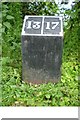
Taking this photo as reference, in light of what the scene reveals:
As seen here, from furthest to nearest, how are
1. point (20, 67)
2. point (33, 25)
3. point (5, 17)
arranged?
point (5, 17) → point (20, 67) → point (33, 25)

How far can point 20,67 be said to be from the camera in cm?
301

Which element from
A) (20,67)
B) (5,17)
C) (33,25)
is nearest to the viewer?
(33,25)

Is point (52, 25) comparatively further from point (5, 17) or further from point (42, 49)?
point (5, 17)

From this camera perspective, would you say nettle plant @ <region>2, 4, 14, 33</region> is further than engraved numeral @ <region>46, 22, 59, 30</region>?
Yes

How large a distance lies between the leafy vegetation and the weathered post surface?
86 mm

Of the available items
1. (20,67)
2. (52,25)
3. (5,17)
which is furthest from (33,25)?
(5,17)

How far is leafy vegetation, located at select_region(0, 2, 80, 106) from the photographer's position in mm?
2615

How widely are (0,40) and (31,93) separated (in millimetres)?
705

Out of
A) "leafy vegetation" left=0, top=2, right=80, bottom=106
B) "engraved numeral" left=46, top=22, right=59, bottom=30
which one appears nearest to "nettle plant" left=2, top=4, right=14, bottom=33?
"leafy vegetation" left=0, top=2, right=80, bottom=106

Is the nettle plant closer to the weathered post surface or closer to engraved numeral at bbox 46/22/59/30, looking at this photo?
the weathered post surface

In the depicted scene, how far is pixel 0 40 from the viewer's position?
3.12 meters

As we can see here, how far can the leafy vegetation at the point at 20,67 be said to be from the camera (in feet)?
8.58

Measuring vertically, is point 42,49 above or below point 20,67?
above

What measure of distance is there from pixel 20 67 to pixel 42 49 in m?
0.46
